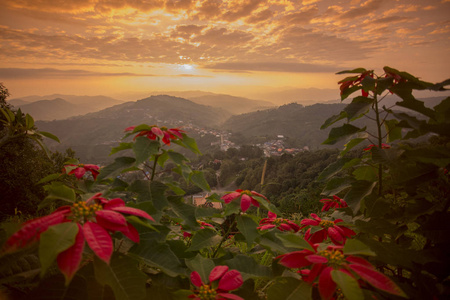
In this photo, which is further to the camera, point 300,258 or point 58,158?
point 58,158

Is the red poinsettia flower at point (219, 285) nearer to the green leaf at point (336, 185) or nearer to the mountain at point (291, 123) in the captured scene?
the green leaf at point (336, 185)

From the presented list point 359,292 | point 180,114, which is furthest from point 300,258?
point 180,114

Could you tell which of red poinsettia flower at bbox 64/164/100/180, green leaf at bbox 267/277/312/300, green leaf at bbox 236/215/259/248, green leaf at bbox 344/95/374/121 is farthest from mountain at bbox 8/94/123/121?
green leaf at bbox 267/277/312/300

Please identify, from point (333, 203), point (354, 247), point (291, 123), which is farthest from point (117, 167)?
point (291, 123)

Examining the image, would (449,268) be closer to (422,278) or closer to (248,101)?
(422,278)


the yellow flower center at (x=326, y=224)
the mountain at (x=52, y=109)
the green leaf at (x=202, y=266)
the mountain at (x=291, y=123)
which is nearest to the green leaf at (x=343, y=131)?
the yellow flower center at (x=326, y=224)

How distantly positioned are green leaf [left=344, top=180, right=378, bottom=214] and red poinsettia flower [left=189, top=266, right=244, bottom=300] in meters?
0.58

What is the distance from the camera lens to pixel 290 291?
633mm

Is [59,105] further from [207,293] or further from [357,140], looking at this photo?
[207,293]

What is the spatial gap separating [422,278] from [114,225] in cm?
83

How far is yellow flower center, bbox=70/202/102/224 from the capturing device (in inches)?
23.7

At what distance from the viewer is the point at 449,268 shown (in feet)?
2.40

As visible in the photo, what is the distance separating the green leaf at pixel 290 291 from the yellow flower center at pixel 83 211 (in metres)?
0.49

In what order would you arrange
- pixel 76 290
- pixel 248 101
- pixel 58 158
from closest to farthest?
pixel 76 290 < pixel 58 158 < pixel 248 101
